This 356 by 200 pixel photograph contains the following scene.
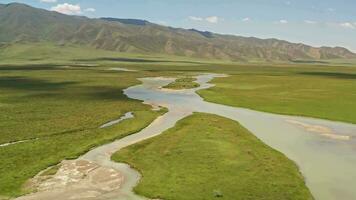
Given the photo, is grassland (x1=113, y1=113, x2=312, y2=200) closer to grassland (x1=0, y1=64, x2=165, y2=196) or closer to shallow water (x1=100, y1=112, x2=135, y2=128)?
grassland (x1=0, y1=64, x2=165, y2=196)

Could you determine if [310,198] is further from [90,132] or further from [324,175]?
[90,132]

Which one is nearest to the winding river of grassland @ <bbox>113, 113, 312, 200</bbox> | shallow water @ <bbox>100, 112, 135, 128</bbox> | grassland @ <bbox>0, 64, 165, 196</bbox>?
grassland @ <bbox>113, 113, 312, 200</bbox>

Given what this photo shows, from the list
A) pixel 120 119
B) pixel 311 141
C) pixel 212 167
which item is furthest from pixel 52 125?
pixel 311 141

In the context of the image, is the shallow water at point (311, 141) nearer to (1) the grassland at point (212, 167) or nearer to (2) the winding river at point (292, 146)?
(2) the winding river at point (292, 146)

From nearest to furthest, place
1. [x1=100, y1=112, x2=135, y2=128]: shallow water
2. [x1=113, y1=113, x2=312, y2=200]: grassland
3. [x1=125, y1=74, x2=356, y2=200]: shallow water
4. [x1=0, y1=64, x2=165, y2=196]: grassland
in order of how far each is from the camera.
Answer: [x1=113, y1=113, x2=312, y2=200]: grassland → [x1=125, y1=74, x2=356, y2=200]: shallow water → [x1=0, y1=64, x2=165, y2=196]: grassland → [x1=100, y1=112, x2=135, y2=128]: shallow water

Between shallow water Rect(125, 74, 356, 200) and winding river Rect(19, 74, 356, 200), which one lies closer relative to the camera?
winding river Rect(19, 74, 356, 200)

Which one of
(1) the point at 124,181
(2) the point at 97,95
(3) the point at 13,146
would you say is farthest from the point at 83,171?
(2) the point at 97,95

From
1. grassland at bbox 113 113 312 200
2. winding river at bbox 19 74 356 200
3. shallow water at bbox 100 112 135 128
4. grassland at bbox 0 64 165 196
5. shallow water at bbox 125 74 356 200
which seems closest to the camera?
grassland at bbox 113 113 312 200
